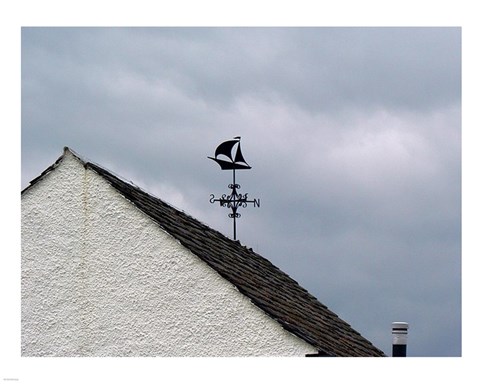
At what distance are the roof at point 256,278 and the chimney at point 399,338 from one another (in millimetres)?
475

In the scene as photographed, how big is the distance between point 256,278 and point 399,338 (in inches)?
80.0

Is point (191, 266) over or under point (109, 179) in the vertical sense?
under

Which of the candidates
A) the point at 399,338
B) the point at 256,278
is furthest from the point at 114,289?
the point at 399,338

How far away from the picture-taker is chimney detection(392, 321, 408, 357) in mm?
12930

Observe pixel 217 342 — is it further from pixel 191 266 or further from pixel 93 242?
pixel 93 242

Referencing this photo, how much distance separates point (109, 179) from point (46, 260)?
1.14m

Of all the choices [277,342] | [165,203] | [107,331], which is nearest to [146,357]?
[107,331]

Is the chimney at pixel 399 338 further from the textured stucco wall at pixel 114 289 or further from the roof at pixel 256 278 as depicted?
the textured stucco wall at pixel 114 289

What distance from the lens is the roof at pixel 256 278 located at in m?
10.7

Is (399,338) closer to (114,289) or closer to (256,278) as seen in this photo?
(256,278)

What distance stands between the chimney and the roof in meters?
0.48

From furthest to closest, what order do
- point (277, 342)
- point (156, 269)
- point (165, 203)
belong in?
point (165, 203) → point (156, 269) → point (277, 342)

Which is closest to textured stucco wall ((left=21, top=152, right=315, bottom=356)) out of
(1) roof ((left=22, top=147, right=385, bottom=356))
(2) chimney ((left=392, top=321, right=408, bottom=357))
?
(1) roof ((left=22, top=147, right=385, bottom=356))

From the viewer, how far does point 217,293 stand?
10.3 m
